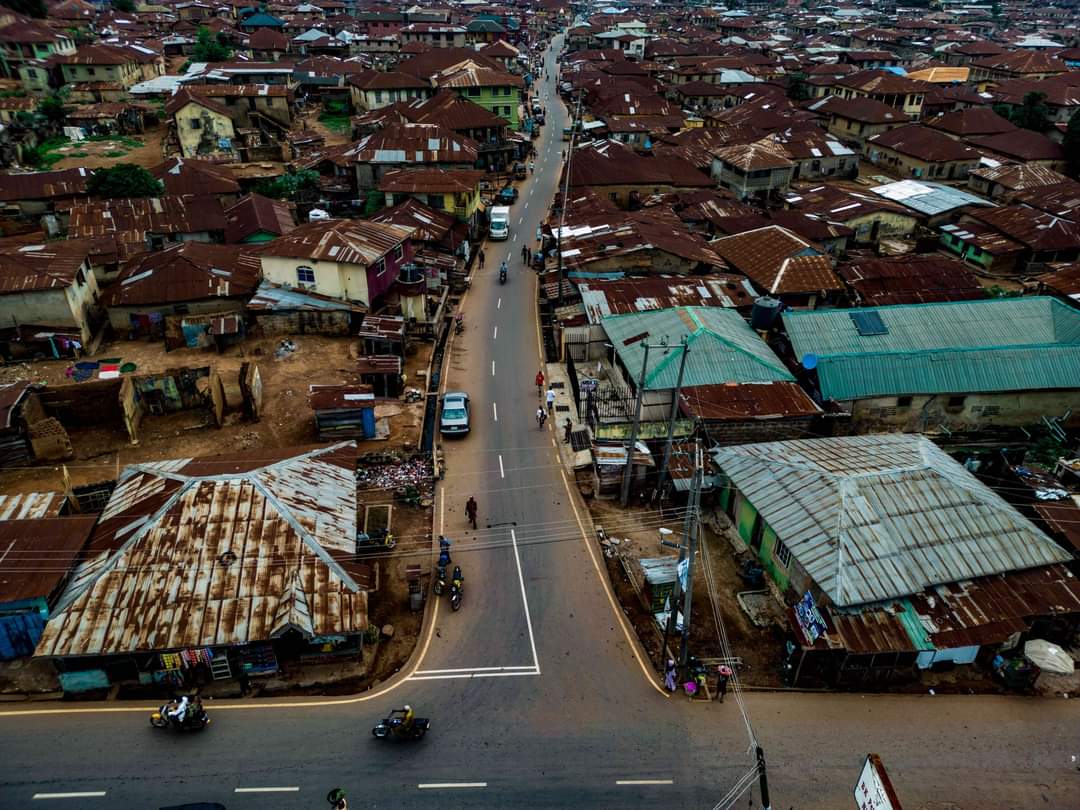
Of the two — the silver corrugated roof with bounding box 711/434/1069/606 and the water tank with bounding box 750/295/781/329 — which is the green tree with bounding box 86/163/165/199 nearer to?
the water tank with bounding box 750/295/781/329

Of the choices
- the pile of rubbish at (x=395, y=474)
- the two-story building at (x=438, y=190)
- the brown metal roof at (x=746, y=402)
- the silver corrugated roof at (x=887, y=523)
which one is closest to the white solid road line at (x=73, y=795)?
the pile of rubbish at (x=395, y=474)

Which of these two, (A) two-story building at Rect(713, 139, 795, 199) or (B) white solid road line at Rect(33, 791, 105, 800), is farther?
(A) two-story building at Rect(713, 139, 795, 199)

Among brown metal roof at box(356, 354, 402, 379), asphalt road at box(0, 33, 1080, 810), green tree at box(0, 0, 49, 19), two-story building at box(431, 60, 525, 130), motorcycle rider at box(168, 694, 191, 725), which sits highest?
green tree at box(0, 0, 49, 19)

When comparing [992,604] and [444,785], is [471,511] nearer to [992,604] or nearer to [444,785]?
[444,785]

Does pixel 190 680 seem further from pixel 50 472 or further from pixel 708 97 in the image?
pixel 708 97

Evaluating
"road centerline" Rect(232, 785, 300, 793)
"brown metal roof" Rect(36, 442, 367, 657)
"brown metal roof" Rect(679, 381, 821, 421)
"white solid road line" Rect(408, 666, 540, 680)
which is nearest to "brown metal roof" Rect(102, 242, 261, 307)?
"brown metal roof" Rect(36, 442, 367, 657)

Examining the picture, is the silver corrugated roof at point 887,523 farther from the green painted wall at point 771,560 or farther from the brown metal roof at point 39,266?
the brown metal roof at point 39,266
